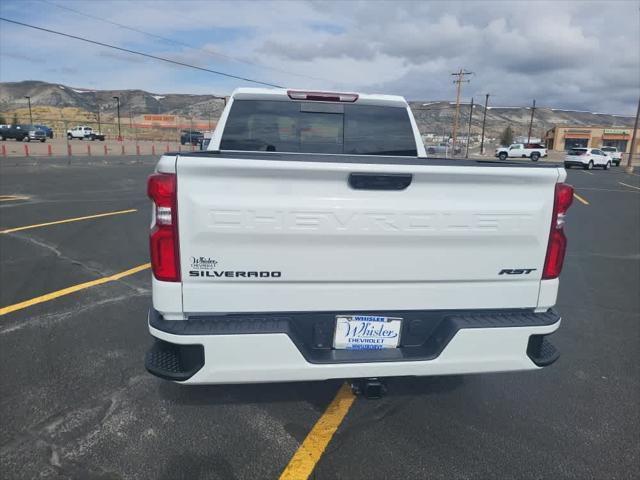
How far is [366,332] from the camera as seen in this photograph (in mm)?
2404

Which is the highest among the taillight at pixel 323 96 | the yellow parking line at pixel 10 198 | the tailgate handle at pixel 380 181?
the taillight at pixel 323 96

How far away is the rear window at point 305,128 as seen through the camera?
4031mm

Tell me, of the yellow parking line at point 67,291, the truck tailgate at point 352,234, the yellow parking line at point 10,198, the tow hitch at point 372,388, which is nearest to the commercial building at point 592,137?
the yellow parking line at point 10,198

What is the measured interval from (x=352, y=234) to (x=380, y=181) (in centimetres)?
31

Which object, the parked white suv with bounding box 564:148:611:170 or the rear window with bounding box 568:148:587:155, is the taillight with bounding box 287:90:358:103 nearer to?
the parked white suv with bounding box 564:148:611:170

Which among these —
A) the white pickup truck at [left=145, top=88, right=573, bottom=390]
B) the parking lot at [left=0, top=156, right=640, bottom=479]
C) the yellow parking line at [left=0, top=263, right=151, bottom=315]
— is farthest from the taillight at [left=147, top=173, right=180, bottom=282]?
the yellow parking line at [left=0, top=263, right=151, bottom=315]

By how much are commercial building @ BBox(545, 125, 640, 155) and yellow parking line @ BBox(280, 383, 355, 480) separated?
99.2m

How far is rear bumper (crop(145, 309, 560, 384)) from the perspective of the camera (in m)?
2.21

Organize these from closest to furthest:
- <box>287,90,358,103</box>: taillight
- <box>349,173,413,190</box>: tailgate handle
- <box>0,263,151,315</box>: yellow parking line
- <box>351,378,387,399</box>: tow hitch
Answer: <box>349,173,413,190</box>: tailgate handle
<box>351,378,387,399</box>: tow hitch
<box>287,90,358,103</box>: taillight
<box>0,263,151,315</box>: yellow parking line

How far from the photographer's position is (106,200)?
11.8m

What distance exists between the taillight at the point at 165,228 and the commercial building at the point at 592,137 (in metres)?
100

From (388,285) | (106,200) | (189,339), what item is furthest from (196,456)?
(106,200)

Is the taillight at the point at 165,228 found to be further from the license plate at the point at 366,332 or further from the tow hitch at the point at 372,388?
the tow hitch at the point at 372,388

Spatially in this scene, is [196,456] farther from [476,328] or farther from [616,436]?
[616,436]
